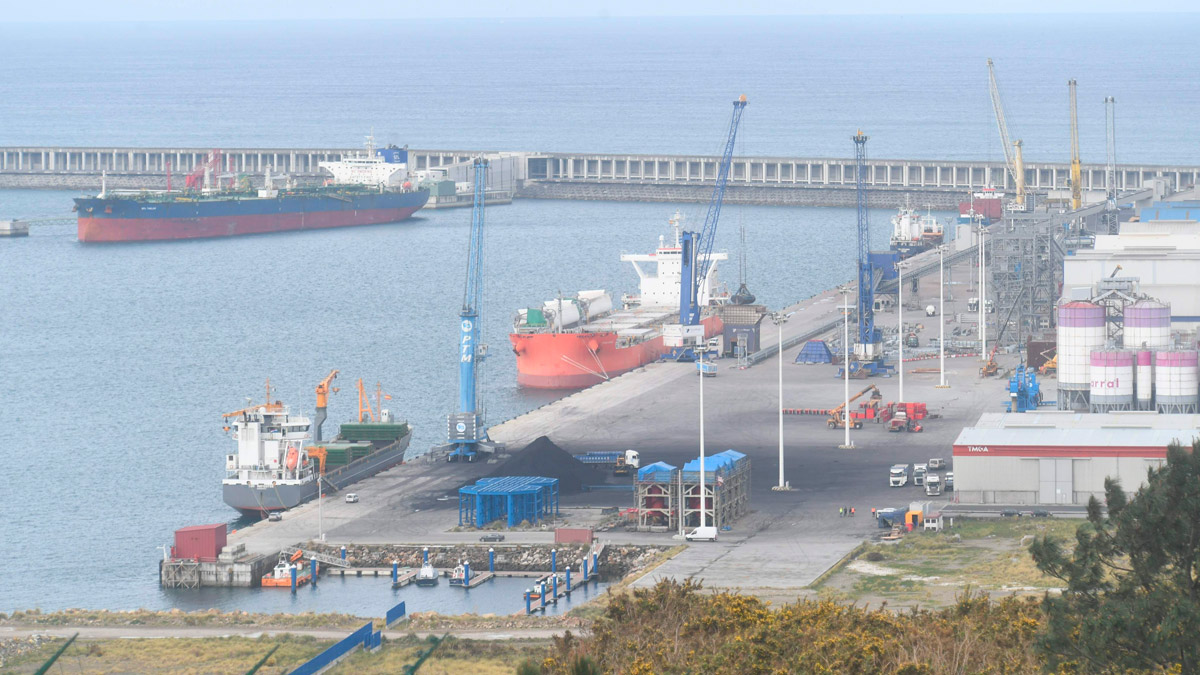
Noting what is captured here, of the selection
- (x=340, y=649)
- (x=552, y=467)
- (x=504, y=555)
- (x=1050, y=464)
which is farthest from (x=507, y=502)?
(x=340, y=649)

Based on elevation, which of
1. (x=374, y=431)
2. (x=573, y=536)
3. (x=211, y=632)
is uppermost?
(x=374, y=431)

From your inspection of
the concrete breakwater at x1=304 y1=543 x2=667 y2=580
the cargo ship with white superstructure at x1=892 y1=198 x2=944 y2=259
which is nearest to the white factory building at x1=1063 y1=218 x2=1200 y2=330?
the concrete breakwater at x1=304 y1=543 x2=667 y2=580

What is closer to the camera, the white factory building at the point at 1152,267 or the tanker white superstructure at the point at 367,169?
the white factory building at the point at 1152,267

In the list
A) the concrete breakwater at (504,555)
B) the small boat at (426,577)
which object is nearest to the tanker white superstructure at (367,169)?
the concrete breakwater at (504,555)

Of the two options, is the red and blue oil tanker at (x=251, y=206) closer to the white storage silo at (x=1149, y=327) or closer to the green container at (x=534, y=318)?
the green container at (x=534, y=318)

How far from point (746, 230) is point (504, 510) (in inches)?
4174

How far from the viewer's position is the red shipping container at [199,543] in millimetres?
54719

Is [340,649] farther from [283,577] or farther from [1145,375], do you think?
[1145,375]

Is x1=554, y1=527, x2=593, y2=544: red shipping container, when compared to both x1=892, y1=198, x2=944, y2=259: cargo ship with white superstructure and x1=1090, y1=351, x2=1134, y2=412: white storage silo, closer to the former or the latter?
x1=1090, y1=351, x2=1134, y2=412: white storage silo

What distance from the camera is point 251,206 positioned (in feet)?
546

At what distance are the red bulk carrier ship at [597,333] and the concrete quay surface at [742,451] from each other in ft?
10.7

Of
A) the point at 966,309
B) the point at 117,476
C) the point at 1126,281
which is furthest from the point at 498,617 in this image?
the point at 966,309

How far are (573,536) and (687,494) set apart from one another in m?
3.80

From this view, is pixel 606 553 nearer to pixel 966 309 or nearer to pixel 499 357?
pixel 499 357
